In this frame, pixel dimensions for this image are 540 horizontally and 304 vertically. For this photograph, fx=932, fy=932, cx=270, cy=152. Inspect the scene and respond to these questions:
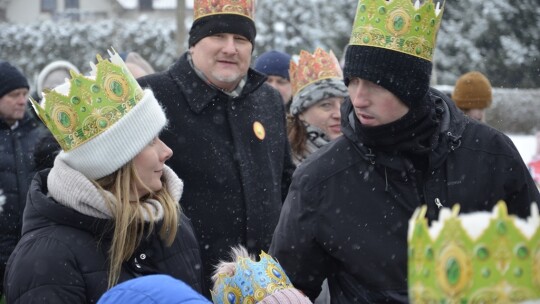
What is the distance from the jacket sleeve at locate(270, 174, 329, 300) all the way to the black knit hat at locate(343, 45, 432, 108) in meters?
0.44

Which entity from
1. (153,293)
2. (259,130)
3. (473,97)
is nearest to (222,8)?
(259,130)

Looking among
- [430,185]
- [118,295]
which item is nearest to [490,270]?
[118,295]

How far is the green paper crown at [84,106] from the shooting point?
3.30 meters

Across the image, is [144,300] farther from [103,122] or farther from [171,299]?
[103,122]

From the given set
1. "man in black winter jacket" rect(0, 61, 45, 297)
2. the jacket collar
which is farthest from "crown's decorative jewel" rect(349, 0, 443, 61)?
"man in black winter jacket" rect(0, 61, 45, 297)

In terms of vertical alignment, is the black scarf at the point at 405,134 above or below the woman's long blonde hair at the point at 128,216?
above

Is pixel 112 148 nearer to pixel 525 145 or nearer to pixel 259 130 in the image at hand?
pixel 259 130

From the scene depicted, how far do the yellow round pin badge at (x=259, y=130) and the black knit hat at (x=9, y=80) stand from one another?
7.08 feet

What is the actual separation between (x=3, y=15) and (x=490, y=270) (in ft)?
137

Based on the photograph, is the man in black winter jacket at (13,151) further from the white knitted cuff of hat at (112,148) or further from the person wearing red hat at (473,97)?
the person wearing red hat at (473,97)

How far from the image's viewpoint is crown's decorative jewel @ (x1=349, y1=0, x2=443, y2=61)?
132 inches

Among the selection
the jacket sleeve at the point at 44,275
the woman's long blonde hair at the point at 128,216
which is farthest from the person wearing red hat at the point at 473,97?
the jacket sleeve at the point at 44,275

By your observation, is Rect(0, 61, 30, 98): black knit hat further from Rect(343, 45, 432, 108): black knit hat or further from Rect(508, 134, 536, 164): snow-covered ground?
Rect(508, 134, 536, 164): snow-covered ground

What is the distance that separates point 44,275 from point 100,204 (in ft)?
1.09
